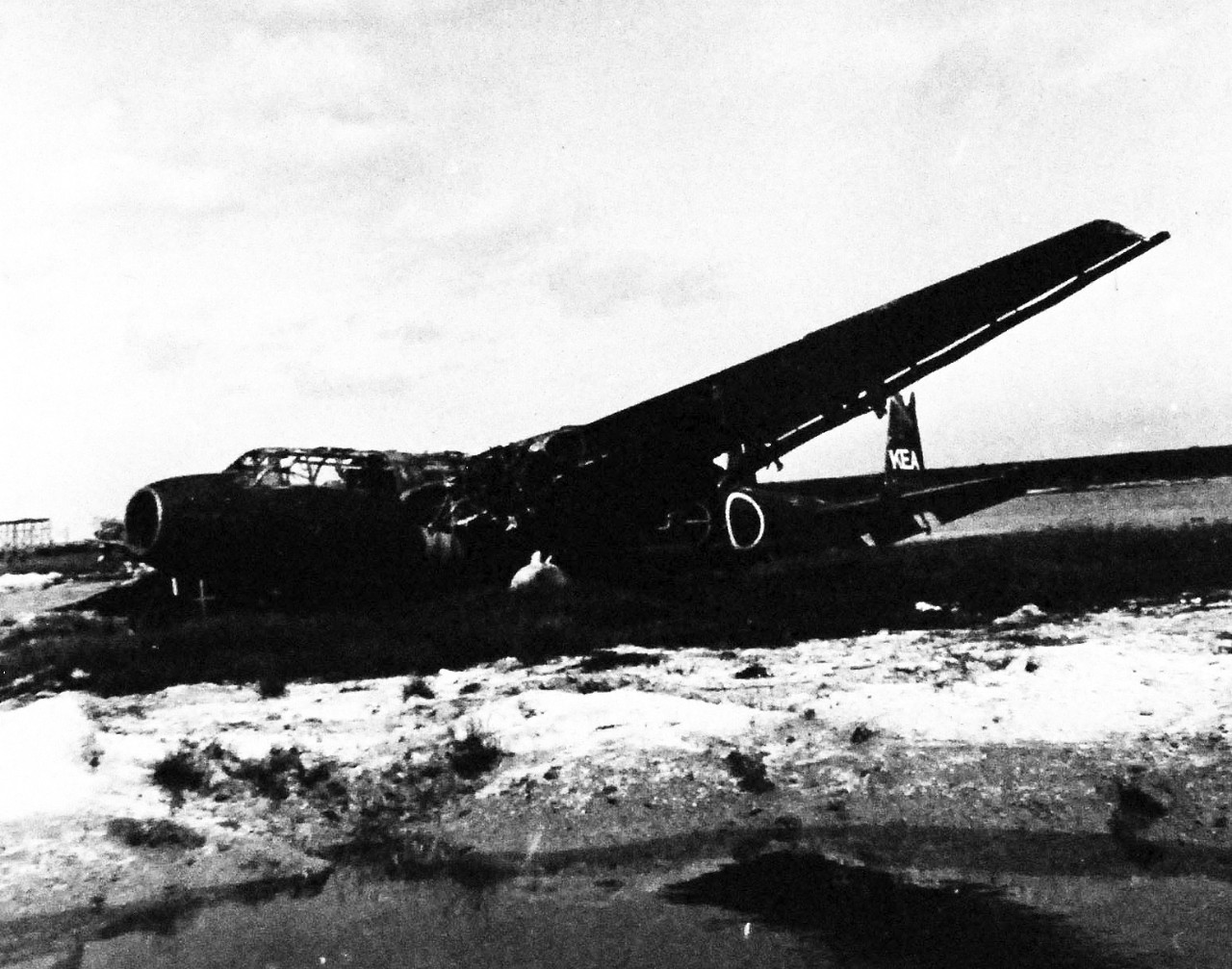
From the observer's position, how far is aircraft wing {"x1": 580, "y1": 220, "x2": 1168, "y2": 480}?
529 inches

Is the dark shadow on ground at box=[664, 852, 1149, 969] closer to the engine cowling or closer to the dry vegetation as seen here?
the dry vegetation

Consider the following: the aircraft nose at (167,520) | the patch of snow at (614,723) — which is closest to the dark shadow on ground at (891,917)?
the patch of snow at (614,723)

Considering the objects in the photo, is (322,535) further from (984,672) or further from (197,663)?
(984,672)

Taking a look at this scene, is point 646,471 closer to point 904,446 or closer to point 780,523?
point 780,523

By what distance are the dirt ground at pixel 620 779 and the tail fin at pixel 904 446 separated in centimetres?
1880

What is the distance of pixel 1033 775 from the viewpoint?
5102mm

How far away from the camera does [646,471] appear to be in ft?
48.0

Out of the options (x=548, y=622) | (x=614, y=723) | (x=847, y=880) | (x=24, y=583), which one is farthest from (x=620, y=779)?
(x=24, y=583)

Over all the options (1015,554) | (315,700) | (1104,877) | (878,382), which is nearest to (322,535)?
(315,700)

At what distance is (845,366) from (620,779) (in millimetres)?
10022

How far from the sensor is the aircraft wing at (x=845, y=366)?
13.4m

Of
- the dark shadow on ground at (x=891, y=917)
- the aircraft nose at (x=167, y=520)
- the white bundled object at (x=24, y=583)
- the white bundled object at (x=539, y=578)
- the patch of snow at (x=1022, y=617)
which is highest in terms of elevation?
the aircraft nose at (x=167, y=520)

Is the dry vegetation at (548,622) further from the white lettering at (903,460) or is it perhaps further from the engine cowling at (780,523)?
Result: the white lettering at (903,460)

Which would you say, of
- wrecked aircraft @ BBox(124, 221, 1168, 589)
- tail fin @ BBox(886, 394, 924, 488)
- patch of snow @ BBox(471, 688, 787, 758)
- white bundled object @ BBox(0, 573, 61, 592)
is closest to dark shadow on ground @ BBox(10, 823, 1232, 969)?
patch of snow @ BBox(471, 688, 787, 758)
